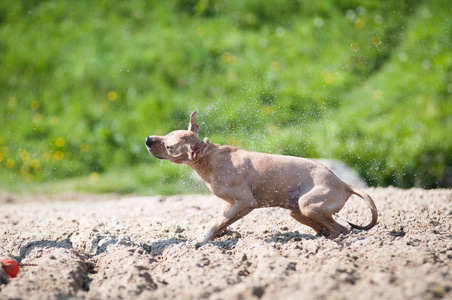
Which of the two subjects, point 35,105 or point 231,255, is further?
point 35,105

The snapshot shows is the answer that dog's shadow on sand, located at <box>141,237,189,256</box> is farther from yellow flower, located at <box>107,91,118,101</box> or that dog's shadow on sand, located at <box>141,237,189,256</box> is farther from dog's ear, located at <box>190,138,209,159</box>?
yellow flower, located at <box>107,91,118,101</box>

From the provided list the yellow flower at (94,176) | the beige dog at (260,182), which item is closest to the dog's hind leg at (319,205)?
the beige dog at (260,182)

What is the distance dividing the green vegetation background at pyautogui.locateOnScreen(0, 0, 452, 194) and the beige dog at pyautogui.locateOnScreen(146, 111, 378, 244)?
3.33 meters

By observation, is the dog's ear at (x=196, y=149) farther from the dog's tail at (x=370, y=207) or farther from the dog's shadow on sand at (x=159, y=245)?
the dog's tail at (x=370, y=207)

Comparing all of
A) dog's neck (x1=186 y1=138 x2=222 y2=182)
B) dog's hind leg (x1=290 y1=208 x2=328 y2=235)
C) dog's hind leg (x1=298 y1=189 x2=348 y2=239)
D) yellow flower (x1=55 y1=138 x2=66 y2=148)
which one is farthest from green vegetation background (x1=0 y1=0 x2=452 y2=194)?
dog's hind leg (x1=298 y1=189 x2=348 y2=239)

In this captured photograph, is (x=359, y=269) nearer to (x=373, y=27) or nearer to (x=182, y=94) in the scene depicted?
(x=182, y=94)

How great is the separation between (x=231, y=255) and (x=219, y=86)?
6088mm

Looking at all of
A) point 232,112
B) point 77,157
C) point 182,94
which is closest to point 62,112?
point 77,157

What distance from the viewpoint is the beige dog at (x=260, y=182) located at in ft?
14.8

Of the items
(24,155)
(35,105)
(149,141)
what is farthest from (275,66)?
(149,141)

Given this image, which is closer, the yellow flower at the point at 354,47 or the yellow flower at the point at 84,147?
the yellow flower at the point at 84,147

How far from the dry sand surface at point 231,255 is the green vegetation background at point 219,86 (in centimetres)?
239

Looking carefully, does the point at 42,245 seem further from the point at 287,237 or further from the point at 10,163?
the point at 10,163

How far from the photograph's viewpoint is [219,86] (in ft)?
32.3
